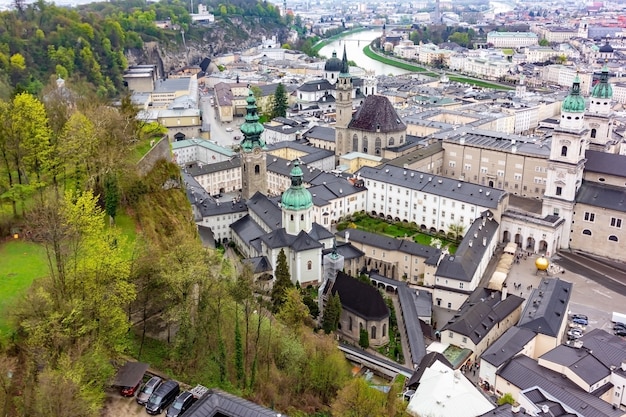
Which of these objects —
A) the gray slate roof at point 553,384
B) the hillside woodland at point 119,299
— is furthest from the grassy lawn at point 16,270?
the gray slate roof at point 553,384

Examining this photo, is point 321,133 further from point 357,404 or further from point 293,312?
point 357,404

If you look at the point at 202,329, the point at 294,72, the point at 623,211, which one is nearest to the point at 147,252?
the point at 202,329

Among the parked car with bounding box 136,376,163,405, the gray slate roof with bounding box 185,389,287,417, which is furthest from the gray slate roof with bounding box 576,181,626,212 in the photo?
the parked car with bounding box 136,376,163,405

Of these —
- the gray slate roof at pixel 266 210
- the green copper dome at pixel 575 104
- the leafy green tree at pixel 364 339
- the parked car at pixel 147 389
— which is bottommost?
the leafy green tree at pixel 364 339

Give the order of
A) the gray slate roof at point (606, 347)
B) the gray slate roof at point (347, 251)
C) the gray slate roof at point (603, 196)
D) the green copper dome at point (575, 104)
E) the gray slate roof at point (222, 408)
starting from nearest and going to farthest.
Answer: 1. the gray slate roof at point (222, 408)
2. the gray slate roof at point (606, 347)
3. the gray slate roof at point (347, 251)
4. the gray slate roof at point (603, 196)
5. the green copper dome at point (575, 104)

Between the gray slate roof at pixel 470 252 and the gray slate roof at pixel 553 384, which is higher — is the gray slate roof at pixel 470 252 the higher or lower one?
the higher one

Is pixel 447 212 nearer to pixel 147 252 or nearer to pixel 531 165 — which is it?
pixel 531 165

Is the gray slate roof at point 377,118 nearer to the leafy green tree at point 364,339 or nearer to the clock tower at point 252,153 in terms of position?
the clock tower at point 252,153

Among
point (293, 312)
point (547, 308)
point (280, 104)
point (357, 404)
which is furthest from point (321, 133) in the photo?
point (357, 404)
